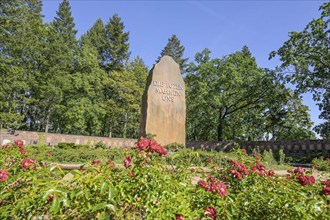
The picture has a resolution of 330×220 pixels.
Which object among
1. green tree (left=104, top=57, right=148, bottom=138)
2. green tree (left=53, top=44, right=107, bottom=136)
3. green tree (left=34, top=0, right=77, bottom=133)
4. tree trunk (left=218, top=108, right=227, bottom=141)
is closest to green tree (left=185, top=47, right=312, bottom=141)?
tree trunk (left=218, top=108, right=227, bottom=141)

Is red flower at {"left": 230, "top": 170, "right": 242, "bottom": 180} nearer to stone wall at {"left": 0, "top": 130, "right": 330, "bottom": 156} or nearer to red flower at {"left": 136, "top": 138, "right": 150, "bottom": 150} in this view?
red flower at {"left": 136, "top": 138, "right": 150, "bottom": 150}

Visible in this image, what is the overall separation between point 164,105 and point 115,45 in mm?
28304

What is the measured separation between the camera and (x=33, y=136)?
18094 millimetres

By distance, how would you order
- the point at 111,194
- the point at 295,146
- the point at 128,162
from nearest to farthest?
1. the point at 111,194
2. the point at 128,162
3. the point at 295,146

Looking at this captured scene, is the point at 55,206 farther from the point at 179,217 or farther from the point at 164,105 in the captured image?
the point at 164,105

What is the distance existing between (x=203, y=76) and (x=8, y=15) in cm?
1950

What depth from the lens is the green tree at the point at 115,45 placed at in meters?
35.0

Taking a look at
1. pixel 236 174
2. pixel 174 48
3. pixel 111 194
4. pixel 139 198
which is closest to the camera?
pixel 111 194

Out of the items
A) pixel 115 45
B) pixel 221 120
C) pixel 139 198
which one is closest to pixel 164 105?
pixel 139 198

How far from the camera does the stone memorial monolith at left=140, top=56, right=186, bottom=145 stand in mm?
9492

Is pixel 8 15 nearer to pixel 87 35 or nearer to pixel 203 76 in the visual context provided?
pixel 87 35

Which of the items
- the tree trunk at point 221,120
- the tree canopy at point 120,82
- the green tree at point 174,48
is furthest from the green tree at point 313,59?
the green tree at point 174,48

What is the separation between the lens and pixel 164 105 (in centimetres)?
991

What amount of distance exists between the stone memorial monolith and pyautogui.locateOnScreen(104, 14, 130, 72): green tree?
2591 cm
